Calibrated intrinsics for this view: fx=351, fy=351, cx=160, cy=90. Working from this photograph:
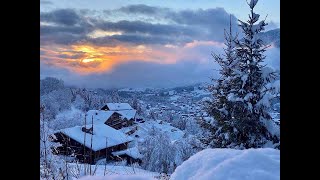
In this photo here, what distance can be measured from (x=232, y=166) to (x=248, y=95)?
25.5 ft

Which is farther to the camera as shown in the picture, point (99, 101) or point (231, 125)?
point (99, 101)

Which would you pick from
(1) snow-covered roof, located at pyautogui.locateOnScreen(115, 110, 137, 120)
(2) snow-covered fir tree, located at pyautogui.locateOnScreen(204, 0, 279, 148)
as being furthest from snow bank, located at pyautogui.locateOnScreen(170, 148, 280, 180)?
(1) snow-covered roof, located at pyautogui.locateOnScreen(115, 110, 137, 120)

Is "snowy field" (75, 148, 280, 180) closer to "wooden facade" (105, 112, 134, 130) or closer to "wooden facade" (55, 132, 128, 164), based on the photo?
"wooden facade" (55, 132, 128, 164)

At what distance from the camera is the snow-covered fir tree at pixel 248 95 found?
949 cm

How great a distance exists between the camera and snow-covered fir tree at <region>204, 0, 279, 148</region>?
31.1 feet

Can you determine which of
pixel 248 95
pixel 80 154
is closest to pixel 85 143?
pixel 80 154

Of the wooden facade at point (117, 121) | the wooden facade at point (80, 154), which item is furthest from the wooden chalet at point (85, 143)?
the wooden facade at point (117, 121)

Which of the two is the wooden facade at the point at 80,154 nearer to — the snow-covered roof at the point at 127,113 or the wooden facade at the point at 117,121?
the wooden facade at the point at 117,121
